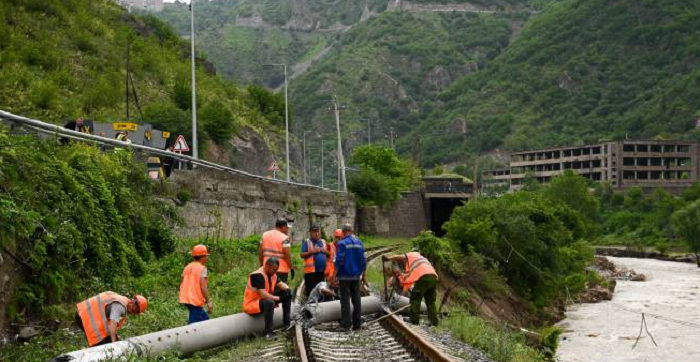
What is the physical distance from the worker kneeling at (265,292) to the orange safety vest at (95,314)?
364 centimetres

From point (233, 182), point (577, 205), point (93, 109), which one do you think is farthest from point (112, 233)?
point (577, 205)

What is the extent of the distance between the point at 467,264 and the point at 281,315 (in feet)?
81.4

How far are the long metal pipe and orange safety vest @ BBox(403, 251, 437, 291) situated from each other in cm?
171

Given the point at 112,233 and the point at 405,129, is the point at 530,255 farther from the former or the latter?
the point at 405,129

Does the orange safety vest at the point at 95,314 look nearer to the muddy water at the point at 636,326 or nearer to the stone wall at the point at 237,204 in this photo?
the stone wall at the point at 237,204

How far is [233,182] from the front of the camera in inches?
1067

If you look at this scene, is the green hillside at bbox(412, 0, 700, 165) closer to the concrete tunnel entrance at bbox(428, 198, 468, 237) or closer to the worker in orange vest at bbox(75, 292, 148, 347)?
the concrete tunnel entrance at bbox(428, 198, 468, 237)

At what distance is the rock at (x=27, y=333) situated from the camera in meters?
11.0

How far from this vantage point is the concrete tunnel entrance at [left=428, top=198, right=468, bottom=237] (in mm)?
76125

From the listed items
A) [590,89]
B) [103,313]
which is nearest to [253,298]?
[103,313]

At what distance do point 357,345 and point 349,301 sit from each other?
1717 mm

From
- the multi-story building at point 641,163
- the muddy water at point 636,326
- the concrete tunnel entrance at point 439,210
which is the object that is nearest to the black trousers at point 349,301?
the muddy water at point 636,326

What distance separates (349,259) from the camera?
14.9 m

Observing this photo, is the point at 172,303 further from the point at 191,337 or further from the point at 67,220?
the point at 191,337
